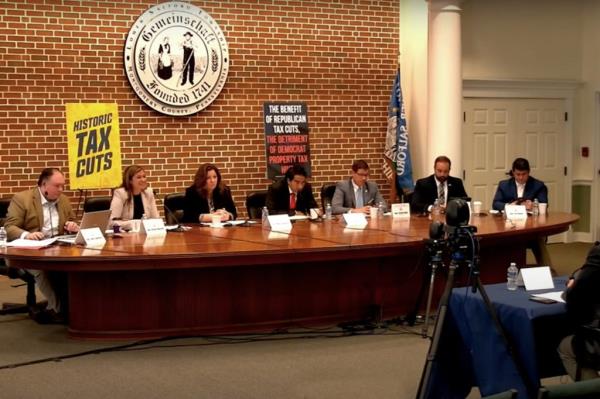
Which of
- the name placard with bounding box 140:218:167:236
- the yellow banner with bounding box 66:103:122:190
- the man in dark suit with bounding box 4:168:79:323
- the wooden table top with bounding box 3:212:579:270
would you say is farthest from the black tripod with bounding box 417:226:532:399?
the yellow banner with bounding box 66:103:122:190

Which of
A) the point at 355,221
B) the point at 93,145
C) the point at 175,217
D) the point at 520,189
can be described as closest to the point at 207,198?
the point at 175,217

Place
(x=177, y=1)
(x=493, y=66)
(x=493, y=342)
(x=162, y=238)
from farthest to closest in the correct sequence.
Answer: (x=493, y=66)
(x=177, y=1)
(x=162, y=238)
(x=493, y=342)

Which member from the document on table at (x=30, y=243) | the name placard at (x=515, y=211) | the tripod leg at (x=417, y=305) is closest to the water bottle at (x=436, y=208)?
the name placard at (x=515, y=211)

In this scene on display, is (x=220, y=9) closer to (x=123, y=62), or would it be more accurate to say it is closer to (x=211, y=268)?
(x=123, y=62)

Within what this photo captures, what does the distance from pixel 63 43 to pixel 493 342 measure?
582cm

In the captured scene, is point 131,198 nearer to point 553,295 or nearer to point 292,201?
point 292,201

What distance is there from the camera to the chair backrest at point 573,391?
6.62 ft

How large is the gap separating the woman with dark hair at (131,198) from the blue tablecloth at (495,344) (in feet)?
11.2

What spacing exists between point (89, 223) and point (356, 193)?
278 cm

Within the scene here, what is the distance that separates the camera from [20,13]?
8031 mm

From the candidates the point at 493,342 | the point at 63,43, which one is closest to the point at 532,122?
the point at 63,43

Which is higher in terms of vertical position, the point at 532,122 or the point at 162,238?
the point at 532,122

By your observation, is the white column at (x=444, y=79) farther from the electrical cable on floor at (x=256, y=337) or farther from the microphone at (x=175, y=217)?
the electrical cable on floor at (x=256, y=337)

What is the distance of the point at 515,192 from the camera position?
26.4 ft
